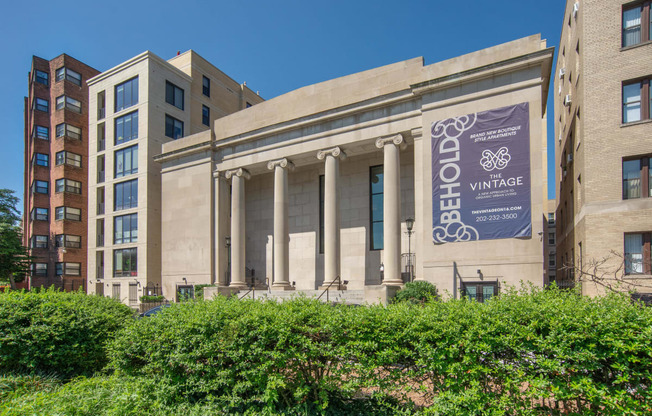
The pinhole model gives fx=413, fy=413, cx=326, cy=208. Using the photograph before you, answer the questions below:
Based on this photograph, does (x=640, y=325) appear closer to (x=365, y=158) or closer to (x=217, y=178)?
(x=365, y=158)

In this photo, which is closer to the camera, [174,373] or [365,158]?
[174,373]

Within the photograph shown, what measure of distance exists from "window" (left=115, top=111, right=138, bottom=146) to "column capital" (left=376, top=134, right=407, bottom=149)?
2375 cm

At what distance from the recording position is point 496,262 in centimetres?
1869

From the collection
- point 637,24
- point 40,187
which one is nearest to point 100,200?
point 40,187

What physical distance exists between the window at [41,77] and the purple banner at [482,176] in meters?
46.3

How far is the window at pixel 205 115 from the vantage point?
41166 millimetres

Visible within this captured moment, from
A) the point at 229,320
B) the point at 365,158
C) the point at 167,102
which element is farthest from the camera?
the point at 167,102

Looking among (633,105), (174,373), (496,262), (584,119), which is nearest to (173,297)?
(496,262)

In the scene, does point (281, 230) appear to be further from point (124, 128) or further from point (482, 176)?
point (124, 128)

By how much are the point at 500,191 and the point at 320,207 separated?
12.9 m

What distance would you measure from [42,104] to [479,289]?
4978cm

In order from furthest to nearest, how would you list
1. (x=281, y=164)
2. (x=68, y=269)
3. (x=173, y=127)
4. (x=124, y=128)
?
(x=68, y=269) → (x=173, y=127) → (x=124, y=128) → (x=281, y=164)

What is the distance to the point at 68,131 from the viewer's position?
42.8 m

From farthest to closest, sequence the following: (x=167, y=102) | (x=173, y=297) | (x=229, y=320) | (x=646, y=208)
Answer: (x=167, y=102) → (x=173, y=297) → (x=646, y=208) → (x=229, y=320)
